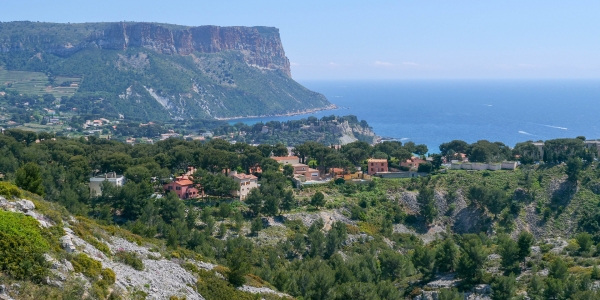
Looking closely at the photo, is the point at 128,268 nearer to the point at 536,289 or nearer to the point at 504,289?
the point at 504,289

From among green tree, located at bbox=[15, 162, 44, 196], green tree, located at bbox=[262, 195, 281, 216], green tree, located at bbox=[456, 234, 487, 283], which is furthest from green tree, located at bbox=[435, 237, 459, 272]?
green tree, located at bbox=[15, 162, 44, 196]

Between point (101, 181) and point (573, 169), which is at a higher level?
point (573, 169)

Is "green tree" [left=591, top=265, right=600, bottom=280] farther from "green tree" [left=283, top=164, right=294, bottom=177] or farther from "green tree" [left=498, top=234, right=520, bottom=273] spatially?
"green tree" [left=283, top=164, right=294, bottom=177]

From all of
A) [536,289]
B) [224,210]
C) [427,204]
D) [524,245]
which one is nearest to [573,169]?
[427,204]

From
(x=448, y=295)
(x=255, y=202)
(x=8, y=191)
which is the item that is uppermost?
(x=8, y=191)

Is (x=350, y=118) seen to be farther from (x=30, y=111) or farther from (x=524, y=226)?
(x=524, y=226)

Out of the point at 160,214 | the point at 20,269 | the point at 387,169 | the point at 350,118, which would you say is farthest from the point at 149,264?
the point at 350,118
